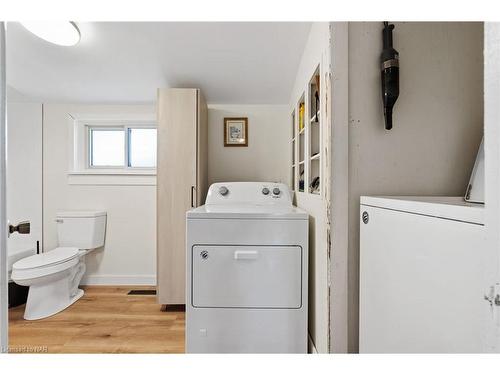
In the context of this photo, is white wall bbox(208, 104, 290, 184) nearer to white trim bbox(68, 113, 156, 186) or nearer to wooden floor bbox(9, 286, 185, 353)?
white trim bbox(68, 113, 156, 186)

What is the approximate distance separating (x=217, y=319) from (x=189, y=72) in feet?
5.95

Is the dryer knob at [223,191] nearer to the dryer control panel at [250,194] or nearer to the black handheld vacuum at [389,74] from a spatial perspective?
the dryer control panel at [250,194]

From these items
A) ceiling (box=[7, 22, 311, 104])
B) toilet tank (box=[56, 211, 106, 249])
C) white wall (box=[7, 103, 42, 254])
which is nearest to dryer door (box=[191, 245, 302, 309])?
ceiling (box=[7, 22, 311, 104])

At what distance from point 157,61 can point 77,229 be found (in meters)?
1.80

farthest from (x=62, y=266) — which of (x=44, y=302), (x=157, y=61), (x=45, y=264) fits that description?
(x=157, y=61)

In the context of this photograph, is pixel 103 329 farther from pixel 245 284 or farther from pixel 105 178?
pixel 105 178

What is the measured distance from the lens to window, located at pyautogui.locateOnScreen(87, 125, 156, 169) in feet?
9.04

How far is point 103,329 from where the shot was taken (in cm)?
179

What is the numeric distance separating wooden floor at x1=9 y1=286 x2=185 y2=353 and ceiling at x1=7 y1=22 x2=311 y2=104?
1974 millimetres

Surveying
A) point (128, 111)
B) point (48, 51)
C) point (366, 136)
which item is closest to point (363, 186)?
point (366, 136)

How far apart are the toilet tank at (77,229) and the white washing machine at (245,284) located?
1.67m

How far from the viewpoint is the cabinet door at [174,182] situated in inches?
80.0

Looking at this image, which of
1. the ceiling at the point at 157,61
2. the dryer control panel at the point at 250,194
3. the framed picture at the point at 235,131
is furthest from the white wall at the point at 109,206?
the dryer control panel at the point at 250,194

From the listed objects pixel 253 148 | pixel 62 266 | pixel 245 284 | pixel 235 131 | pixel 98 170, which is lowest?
pixel 62 266
